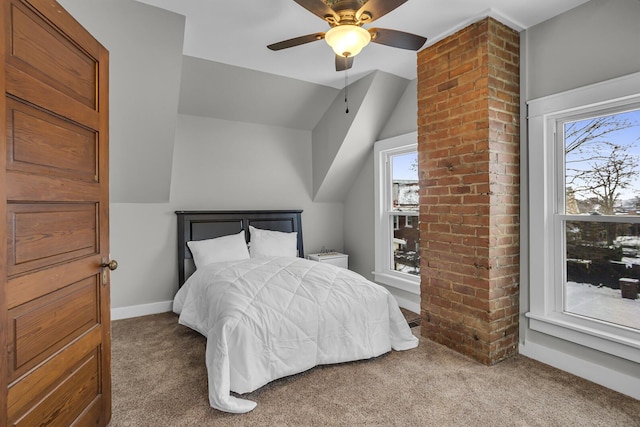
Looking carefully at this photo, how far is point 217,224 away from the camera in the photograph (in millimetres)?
4195

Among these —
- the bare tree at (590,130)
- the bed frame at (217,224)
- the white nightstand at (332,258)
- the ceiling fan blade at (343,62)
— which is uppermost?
the ceiling fan blade at (343,62)

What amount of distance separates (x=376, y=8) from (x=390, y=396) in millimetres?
2311

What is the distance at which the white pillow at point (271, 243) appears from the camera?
13.6 ft

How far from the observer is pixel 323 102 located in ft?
14.4

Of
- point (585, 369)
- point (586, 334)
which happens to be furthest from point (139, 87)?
point (585, 369)

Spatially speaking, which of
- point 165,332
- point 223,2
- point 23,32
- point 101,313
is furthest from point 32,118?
point 165,332

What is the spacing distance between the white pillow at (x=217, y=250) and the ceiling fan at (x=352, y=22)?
238 centimetres

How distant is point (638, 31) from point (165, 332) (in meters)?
4.32

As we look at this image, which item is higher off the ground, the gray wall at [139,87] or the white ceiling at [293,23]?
the white ceiling at [293,23]

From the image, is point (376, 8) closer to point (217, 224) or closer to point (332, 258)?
point (217, 224)

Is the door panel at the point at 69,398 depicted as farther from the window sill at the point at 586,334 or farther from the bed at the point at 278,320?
the window sill at the point at 586,334

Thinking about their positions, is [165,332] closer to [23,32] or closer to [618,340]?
[23,32]

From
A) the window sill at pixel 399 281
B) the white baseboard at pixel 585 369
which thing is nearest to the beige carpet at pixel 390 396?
the white baseboard at pixel 585 369

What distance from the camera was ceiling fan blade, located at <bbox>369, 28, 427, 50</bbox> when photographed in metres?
2.12
